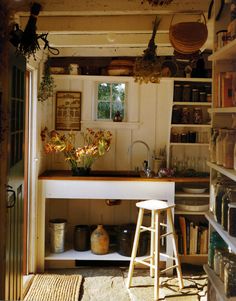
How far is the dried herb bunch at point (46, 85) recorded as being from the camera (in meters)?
4.02

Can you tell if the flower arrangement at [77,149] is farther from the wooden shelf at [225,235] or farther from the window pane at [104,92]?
the wooden shelf at [225,235]

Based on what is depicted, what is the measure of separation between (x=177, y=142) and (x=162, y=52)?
1.03 meters

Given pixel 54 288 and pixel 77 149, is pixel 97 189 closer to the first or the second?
pixel 77 149

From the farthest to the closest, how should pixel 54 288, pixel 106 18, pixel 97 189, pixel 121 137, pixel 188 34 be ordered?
1. pixel 121 137
2. pixel 97 189
3. pixel 54 288
4. pixel 106 18
5. pixel 188 34

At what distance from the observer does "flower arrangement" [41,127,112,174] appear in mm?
4059

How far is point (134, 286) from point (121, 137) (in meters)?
1.66

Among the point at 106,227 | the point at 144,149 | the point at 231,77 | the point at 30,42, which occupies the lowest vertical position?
the point at 106,227

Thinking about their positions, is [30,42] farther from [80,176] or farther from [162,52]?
[162,52]

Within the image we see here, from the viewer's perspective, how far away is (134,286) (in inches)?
144

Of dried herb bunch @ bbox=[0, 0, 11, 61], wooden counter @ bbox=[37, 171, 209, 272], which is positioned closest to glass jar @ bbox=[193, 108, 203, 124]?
wooden counter @ bbox=[37, 171, 209, 272]

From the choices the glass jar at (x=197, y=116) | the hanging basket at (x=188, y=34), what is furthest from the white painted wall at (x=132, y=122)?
the hanging basket at (x=188, y=34)

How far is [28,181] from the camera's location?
3824 mm

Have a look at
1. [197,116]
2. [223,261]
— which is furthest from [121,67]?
[223,261]

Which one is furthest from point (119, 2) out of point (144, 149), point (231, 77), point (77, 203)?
point (77, 203)
